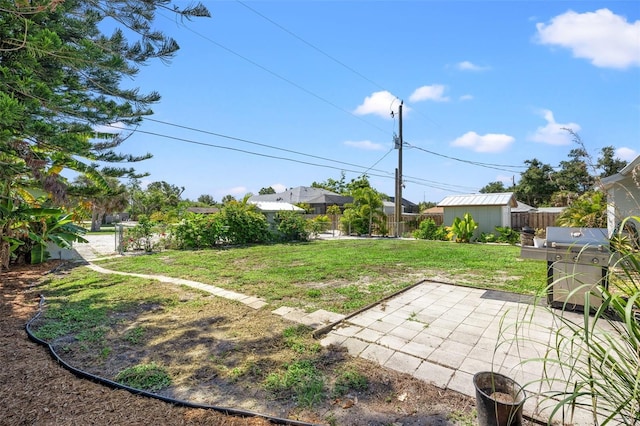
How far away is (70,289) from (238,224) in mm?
7399

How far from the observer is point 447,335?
3.40 metres

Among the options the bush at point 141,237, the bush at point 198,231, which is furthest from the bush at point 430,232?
the bush at point 141,237

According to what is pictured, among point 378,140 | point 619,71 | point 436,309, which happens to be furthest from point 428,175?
point 436,309

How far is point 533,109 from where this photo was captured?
473 inches

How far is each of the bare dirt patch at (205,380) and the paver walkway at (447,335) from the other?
0.78 feet

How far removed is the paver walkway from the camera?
2.56 metres

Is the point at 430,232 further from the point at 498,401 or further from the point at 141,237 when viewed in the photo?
the point at 498,401

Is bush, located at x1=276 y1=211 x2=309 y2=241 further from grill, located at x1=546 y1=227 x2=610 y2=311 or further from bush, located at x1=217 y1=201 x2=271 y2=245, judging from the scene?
grill, located at x1=546 y1=227 x2=610 y2=311

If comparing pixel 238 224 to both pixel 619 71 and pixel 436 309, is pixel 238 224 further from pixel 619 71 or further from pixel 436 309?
pixel 619 71

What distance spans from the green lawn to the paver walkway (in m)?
0.43

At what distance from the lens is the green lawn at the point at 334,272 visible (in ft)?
16.8

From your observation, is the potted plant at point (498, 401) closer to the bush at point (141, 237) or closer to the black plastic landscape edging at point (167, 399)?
the black plastic landscape edging at point (167, 399)

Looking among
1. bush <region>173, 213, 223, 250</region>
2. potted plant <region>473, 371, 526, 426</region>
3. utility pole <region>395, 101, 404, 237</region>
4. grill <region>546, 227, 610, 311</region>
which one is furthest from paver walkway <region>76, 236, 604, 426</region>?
utility pole <region>395, 101, 404, 237</region>

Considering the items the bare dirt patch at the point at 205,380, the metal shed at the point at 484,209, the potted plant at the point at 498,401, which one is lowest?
the bare dirt patch at the point at 205,380
